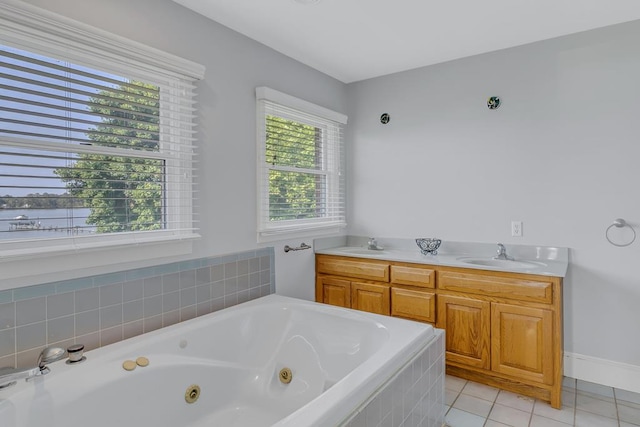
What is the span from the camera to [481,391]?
8.14 feet

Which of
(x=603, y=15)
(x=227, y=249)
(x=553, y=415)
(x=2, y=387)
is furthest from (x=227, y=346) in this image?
(x=603, y=15)

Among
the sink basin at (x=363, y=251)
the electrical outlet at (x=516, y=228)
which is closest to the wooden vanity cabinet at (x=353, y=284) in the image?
the sink basin at (x=363, y=251)

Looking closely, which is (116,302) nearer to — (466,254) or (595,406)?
(466,254)

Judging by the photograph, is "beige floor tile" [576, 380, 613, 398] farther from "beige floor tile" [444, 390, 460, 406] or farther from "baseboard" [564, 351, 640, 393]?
"beige floor tile" [444, 390, 460, 406]

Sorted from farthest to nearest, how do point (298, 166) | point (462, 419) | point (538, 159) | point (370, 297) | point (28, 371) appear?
point (298, 166)
point (370, 297)
point (538, 159)
point (462, 419)
point (28, 371)

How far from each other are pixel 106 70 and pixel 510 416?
2.97 metres

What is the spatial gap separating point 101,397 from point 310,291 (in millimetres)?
1874

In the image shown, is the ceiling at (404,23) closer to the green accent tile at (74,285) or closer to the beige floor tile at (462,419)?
the green accent tile at (74,285)

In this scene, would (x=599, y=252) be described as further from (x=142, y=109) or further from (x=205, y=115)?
(x=142, y=109)

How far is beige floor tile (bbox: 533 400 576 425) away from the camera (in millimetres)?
2152

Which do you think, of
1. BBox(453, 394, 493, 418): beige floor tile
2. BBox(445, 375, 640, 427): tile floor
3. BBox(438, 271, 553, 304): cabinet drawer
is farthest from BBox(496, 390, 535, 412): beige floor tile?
BBox(438, 271, 553, 304): cabinet drawer

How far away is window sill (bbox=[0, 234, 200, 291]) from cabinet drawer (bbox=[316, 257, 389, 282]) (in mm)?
1341

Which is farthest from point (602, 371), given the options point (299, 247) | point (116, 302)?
point (116, 302)

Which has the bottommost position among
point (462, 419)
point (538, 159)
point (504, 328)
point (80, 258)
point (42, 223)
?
point (462, 419)
